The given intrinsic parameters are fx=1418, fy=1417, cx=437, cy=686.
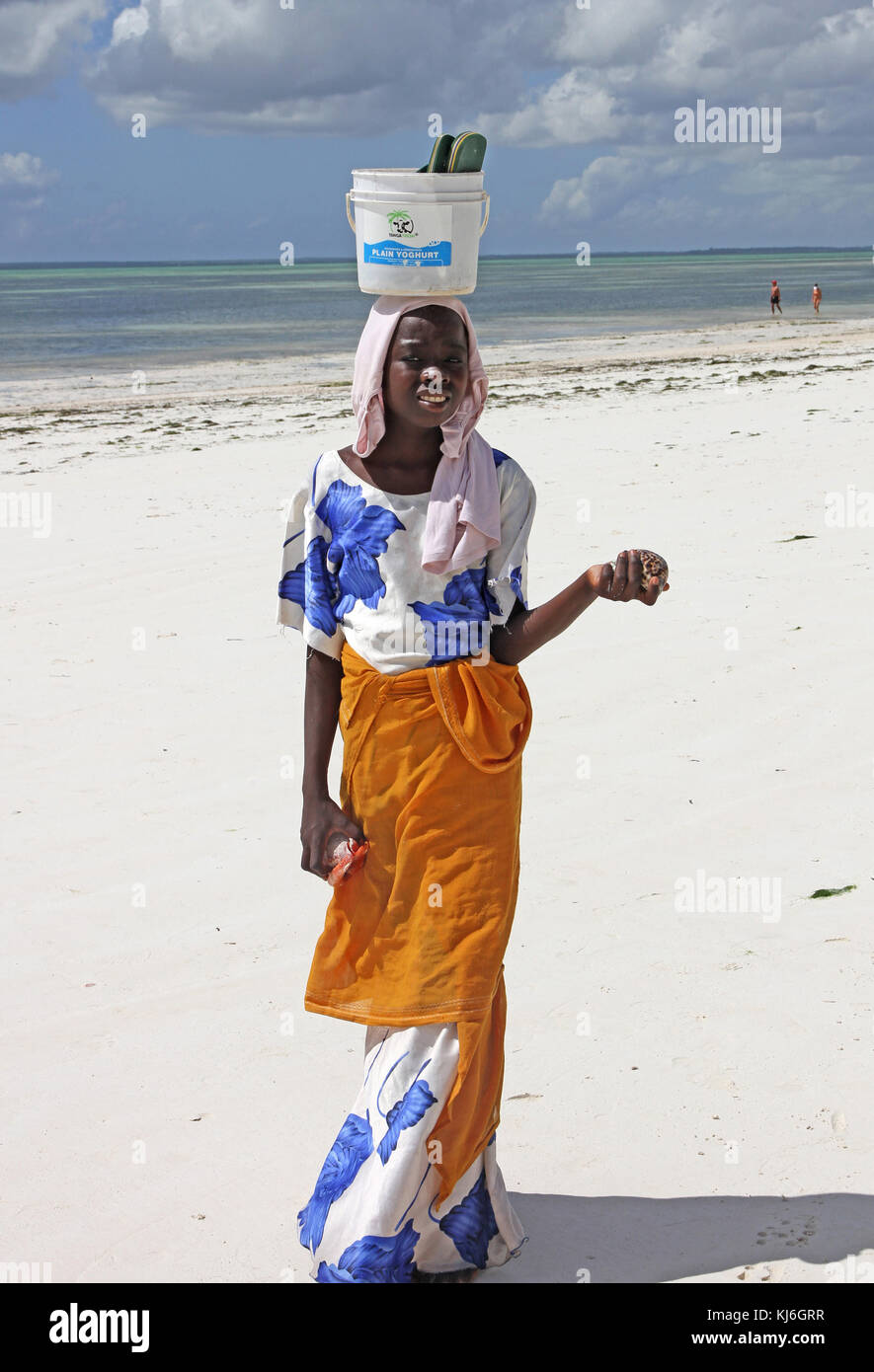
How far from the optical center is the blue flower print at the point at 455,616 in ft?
8.84

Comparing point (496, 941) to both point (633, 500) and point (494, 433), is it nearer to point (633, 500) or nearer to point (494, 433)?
point (633, 500)

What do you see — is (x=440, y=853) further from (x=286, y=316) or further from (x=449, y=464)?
(x=286, y=316)

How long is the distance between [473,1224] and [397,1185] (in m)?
0.24

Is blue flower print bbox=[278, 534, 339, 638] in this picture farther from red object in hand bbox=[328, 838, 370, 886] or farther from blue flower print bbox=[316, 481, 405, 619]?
red object in hand bbox=[328, 838, 370, 886]

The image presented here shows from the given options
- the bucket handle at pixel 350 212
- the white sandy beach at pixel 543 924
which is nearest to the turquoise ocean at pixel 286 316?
the white sandy beach at pixel 543 924

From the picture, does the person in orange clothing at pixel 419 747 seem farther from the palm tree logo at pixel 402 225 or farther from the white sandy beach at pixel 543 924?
the white sandy beach at pixel 543 924

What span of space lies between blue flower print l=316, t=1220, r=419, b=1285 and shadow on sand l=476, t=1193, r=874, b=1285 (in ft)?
0.69

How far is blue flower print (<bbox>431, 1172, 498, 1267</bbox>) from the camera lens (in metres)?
2.82

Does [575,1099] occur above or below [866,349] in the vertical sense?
below

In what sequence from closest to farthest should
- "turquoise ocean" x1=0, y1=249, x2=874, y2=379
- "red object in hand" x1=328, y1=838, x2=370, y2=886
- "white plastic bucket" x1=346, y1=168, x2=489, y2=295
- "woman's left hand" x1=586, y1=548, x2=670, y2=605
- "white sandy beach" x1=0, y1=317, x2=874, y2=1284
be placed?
"woman's left hand" x1=586, y1=548, x2=670, y2=605 < "white plastic bucket" x1=346, y1=168, x2=489, y2=295 < "red object in hand" x1=328, y1=838, x2=370, y2=886 < "white sandy beach" x1=0, y1=317, x2=874, y2=1284 < "turquoise ocean" x1=0, y1=249, x2=874, y2=379

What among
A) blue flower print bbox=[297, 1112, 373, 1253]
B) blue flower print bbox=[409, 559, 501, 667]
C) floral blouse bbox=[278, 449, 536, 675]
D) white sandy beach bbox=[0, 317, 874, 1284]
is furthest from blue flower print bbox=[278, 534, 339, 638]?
white sandy beach bbox=[0, 317, 874, 1284]

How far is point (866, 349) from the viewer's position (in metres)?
25.4
